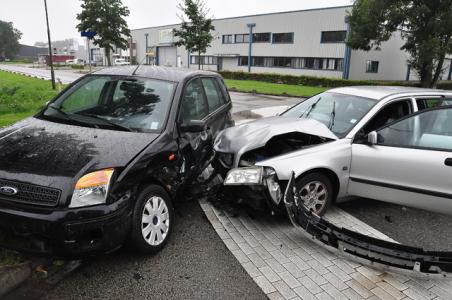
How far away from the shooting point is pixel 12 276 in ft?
9.91

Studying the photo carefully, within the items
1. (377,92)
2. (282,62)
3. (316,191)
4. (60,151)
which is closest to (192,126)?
(60,151)

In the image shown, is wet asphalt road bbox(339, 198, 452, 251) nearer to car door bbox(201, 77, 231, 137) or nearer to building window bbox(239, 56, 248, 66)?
car door bbox(201, 77, 231, 137)

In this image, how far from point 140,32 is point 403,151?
66982 mm

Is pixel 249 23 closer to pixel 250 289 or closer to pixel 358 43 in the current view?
pixel 358 43

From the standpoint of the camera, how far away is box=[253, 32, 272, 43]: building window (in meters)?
43.4

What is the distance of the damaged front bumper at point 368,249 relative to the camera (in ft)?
10.6

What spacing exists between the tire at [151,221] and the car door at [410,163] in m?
2.23

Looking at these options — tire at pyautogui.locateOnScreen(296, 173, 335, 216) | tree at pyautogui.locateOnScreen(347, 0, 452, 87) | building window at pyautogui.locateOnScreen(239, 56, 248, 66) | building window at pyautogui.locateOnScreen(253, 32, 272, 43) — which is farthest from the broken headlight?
building window at pyautogui.locateOnScreen(239, 56, 248, 66)

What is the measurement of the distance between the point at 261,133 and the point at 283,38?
40.1 metres

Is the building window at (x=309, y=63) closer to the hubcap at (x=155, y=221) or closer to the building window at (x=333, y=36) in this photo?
the building window at (x=333, y=36)

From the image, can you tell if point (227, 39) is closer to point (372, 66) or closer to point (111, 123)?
point (372, 66)

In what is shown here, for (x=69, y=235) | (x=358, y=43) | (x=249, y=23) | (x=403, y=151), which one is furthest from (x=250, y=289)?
(x=249, y=23)

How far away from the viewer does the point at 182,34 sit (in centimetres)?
2889

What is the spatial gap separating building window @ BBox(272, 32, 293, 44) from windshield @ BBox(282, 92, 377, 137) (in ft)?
123
